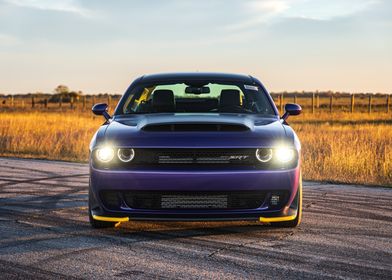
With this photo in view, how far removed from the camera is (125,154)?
6.33 m

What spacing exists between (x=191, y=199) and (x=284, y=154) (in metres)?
0.94

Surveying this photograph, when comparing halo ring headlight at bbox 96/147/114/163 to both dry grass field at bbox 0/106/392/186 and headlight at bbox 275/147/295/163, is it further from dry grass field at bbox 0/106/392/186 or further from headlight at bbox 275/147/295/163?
dry grass field at bbox 0/106/392/186

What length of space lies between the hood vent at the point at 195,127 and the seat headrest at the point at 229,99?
1.30 meters

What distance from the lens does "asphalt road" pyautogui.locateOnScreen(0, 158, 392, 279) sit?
5121 millimetres

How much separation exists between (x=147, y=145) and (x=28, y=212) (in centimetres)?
249

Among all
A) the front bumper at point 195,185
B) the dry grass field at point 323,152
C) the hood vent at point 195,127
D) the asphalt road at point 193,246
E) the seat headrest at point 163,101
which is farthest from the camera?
the dry grass field at point 323,152

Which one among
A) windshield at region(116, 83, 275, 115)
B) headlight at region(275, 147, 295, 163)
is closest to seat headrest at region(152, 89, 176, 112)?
windshield at region(116, 83, 275, 115)

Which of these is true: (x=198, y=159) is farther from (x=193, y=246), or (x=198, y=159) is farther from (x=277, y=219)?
(x=277, y=219)

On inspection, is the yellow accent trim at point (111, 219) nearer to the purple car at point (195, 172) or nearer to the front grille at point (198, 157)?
the purple car at point (195, 172)

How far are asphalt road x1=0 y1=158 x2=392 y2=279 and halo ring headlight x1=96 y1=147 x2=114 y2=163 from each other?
0.73 meters

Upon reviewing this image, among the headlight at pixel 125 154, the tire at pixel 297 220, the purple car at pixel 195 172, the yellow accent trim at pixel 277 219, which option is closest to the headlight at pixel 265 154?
the purple car at pixel 195 172

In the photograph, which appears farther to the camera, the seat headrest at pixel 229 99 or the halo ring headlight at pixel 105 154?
the seat headrest at pixel 229 99

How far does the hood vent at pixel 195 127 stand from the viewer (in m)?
6.47

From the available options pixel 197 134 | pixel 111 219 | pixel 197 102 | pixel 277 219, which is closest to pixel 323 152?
pixel 197 102
